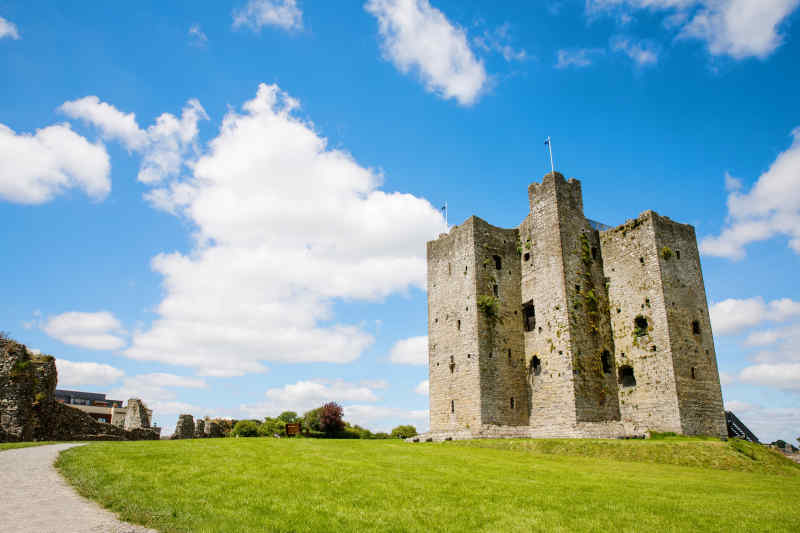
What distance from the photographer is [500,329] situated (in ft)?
106

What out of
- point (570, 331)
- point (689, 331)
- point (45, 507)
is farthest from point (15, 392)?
point (689, 331)

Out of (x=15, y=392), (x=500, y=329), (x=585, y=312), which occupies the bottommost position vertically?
(x=15, y=392)

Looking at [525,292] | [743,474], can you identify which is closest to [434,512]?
[743,474]

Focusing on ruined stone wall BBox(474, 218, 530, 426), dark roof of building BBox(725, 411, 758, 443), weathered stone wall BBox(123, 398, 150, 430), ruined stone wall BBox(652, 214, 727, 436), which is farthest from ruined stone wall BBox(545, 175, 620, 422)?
weathered stone wall BBox(123, 398, 150, 430)

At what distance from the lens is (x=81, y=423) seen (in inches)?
939

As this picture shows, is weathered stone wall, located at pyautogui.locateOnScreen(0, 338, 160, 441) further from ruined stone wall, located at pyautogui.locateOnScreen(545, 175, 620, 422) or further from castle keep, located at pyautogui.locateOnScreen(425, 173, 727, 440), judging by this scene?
ruined stone wall, located at pyautogui.locateOnScreen(545, 175, 620, 422)

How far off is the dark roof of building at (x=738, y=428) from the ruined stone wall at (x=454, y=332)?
16.8 metres

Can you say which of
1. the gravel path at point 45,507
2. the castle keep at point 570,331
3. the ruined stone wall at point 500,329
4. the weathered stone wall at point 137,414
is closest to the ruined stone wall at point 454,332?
the castle keep at point 570,331

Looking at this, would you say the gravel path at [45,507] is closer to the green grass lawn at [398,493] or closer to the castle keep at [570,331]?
the green grass lawn at [398,493]

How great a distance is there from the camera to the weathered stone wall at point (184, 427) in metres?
27.8

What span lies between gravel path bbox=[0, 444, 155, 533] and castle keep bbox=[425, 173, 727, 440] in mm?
22129

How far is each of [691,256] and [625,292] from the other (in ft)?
15.0

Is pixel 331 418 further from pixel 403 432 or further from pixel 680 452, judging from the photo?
pixel 680 452

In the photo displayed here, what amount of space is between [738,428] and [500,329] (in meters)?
17.0
